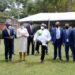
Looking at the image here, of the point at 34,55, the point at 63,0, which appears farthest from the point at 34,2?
the point at 34,55

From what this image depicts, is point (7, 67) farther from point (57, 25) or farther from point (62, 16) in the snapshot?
point (62, 16)

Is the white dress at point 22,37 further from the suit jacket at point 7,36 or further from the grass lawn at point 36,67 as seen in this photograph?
the grass lawn at point 36,67

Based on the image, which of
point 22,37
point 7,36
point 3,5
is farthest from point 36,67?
point 3,5

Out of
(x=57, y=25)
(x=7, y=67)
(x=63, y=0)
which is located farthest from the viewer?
(x=63, y=0)

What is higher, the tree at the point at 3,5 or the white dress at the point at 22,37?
the tree at the point at 3,5

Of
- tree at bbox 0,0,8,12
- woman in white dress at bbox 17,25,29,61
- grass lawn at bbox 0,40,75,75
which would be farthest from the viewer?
tree at bbox 0,0,8,12

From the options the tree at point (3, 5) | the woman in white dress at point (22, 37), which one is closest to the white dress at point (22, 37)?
the woman in white dress at point (22, 37)

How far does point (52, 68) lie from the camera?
51.6 ft

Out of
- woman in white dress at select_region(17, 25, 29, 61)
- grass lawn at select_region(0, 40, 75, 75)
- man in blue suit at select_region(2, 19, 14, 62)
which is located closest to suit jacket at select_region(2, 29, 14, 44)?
man in blue suit at select_region(2, 19, 14, 62)

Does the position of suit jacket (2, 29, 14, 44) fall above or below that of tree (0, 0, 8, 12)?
below

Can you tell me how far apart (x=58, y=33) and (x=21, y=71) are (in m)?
3.95

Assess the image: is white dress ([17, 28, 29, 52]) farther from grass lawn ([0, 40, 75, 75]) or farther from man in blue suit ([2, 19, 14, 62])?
grass lawn ([0, 40, 75, 75])

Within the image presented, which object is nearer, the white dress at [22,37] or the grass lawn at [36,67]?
the grass lawn at [36,67]

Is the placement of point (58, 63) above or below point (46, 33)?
below
